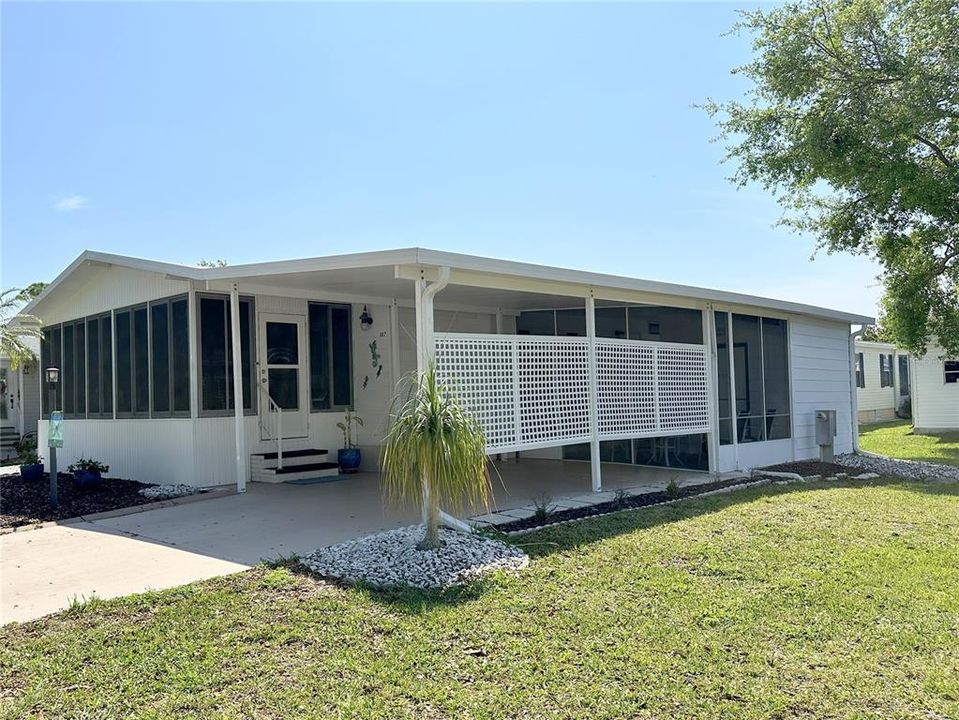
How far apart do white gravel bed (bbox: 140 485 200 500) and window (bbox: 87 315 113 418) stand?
2.54m

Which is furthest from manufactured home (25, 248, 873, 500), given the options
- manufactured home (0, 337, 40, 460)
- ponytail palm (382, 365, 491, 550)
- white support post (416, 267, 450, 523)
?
manufactured home (0, 337, 40, 460)

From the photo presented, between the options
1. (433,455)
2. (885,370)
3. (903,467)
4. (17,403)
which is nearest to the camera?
(433,455)

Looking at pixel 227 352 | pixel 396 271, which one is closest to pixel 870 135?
pixel 396 271

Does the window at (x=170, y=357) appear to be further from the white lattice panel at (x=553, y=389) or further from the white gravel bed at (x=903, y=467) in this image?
the white gravel bed at (x=903, y=467)

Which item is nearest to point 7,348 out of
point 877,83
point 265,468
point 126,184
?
point 126,184

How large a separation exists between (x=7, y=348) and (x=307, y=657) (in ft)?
44.8

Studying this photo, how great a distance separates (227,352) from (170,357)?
2.58 ft

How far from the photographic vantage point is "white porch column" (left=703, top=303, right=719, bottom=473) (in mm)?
10477

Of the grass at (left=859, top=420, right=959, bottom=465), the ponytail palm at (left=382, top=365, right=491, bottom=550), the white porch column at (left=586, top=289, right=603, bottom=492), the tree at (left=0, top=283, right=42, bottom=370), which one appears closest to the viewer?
the ponytail palm at (left=382, top=365, right=491, bottom=550)

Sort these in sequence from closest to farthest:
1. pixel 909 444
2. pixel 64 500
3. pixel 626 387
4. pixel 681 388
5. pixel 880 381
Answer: pixel 64 500, pixel 626 387, pixel 681 388, pixel 909 444, pixel 880 381

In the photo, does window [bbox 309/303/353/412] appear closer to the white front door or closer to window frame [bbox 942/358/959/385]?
the white front door

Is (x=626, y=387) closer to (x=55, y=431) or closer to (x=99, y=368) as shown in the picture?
(x=55, y=431)

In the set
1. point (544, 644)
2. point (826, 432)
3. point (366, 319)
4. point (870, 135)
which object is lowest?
point (544, 644)

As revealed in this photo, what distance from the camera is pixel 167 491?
9.10 m
